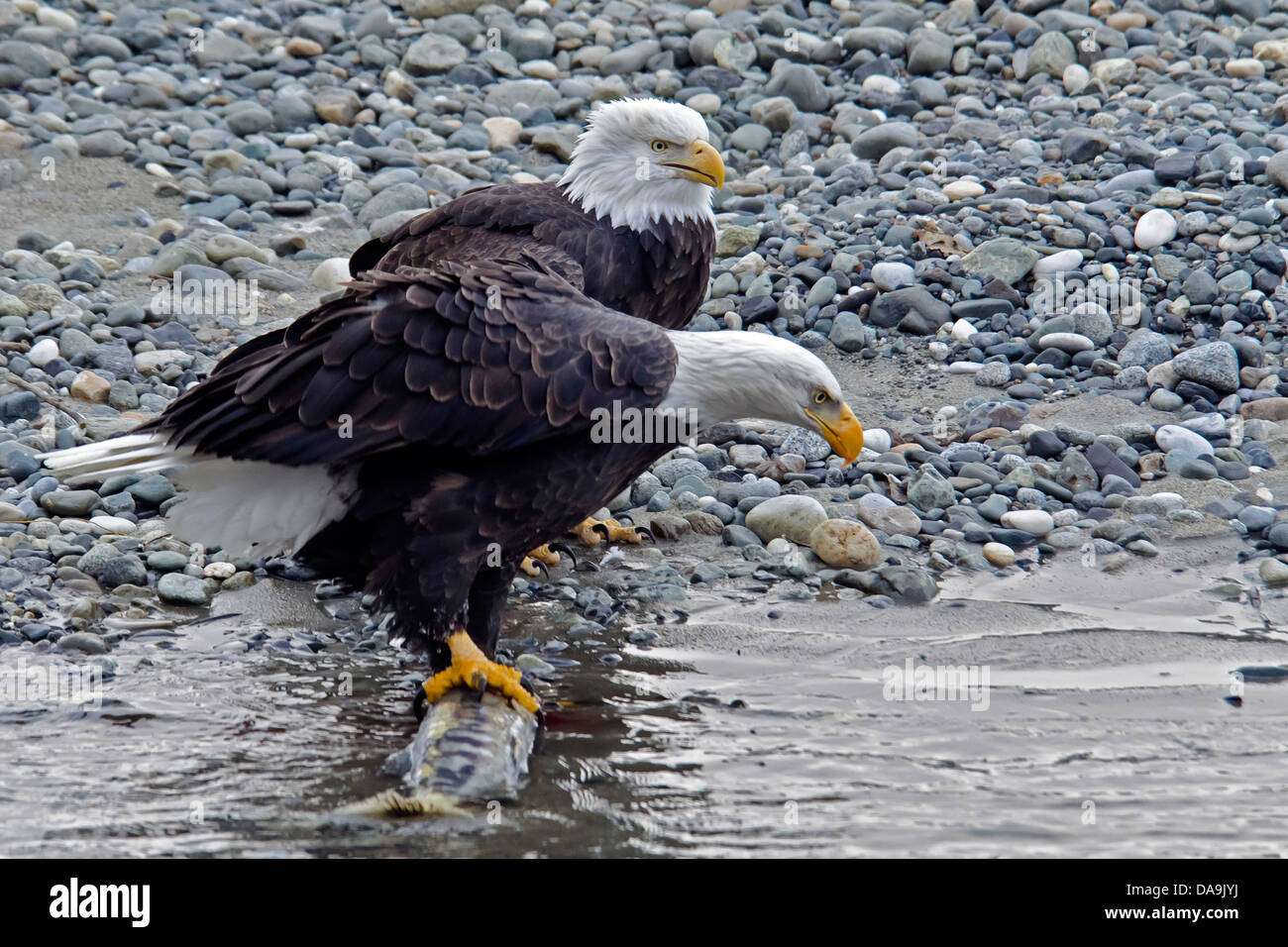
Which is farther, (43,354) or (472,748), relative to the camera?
(43,354)

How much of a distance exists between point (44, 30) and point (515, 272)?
6672mm

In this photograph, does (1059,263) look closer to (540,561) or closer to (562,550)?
(562,550)

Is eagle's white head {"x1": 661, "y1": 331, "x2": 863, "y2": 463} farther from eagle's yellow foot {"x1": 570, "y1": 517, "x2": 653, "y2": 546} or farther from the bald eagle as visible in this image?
eagle's yellow foot {"x1": 570, "y1": 517, "x2": 653, "y2": 546}

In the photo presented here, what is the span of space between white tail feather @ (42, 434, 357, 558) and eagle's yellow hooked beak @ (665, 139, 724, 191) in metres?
2.03

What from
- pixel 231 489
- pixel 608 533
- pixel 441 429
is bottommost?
pixel 608 533


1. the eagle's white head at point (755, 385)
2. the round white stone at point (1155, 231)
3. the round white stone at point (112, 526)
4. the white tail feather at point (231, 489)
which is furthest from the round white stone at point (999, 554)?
the round white stone at point (112, 526)

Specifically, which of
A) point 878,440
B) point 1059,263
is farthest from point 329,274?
point 1059,263

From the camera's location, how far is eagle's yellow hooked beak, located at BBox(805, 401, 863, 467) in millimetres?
4316

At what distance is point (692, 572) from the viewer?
519 centimetres

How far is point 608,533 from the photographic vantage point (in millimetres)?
5441

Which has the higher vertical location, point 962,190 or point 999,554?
point 962,190

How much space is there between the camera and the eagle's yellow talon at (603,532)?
5418 mm

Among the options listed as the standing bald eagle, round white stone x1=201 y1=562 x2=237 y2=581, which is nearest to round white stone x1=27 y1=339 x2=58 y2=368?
the standing bald eagle

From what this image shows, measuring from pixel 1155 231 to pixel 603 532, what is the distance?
3.17 m
